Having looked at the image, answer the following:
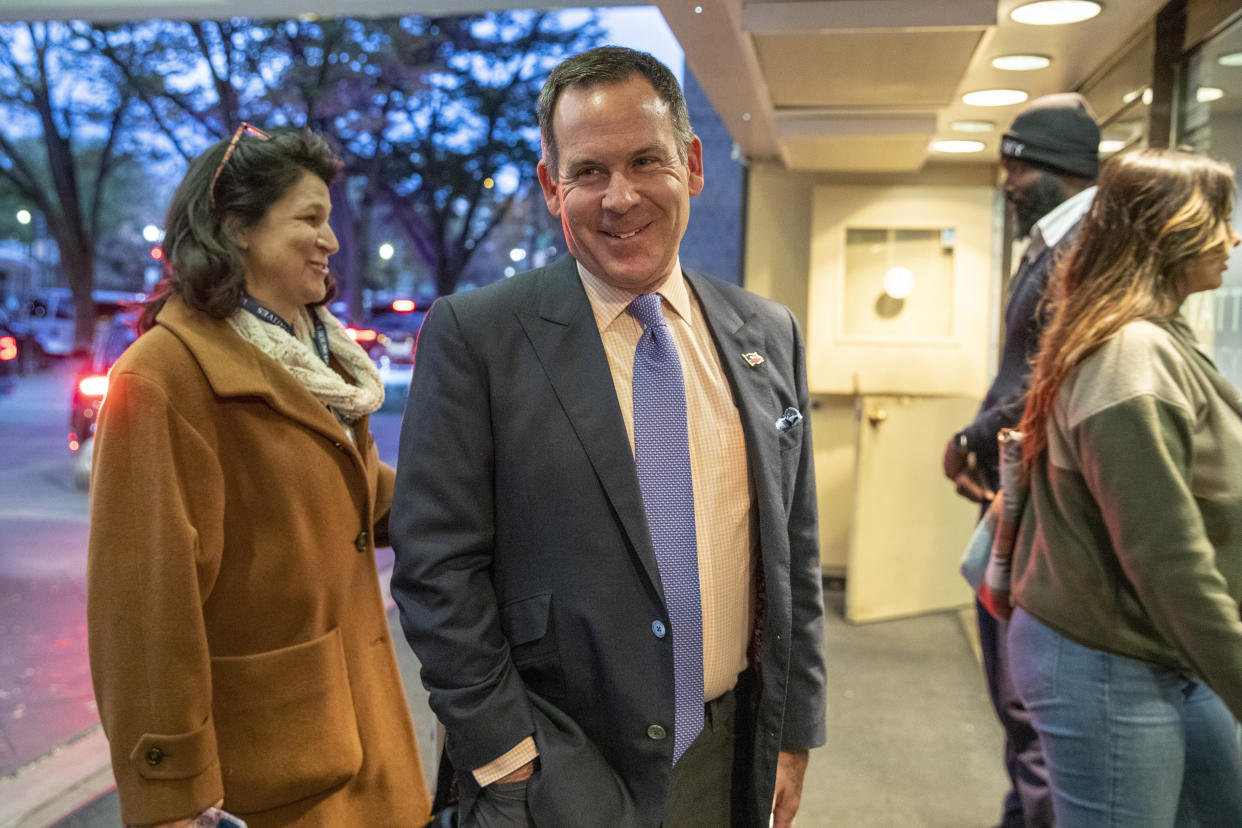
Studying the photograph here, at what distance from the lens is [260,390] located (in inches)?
64.9

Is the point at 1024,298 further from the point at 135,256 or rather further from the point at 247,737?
the point at 135,256

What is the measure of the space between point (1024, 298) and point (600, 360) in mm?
1693

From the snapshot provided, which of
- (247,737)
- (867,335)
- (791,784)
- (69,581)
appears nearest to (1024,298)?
(791,784)

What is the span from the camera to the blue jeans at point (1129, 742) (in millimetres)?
1691

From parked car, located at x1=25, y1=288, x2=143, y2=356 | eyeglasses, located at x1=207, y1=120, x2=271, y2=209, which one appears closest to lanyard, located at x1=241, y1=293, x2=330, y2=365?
eyeglasses, located at x1=207, y1=120, x2=271, y2=209

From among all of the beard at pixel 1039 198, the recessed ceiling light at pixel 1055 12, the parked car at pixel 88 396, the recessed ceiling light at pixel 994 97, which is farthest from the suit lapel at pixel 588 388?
the parked car at pixel 88 396

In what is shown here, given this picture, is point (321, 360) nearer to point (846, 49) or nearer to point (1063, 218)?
point (1063, 218)

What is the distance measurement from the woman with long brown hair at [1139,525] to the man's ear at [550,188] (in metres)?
0.96

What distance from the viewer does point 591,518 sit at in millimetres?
1323

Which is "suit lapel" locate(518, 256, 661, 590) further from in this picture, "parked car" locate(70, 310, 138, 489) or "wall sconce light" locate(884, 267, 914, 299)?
"parked car" locate(70, 310, 138, 489)

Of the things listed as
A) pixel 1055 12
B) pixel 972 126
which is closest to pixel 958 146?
pixel 972 126

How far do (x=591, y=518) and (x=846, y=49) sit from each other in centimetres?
231

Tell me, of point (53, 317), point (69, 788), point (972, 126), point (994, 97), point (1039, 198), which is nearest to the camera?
point (1039, 198)

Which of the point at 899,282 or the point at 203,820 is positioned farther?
the point at 899,282
